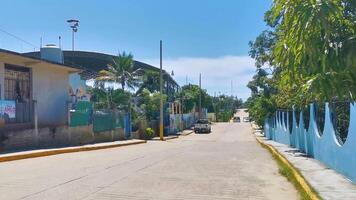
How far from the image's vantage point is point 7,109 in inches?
910

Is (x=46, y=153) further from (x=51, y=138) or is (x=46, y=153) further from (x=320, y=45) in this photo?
(x=320, y=45)

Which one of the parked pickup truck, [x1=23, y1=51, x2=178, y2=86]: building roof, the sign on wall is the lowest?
the parked pickup truck

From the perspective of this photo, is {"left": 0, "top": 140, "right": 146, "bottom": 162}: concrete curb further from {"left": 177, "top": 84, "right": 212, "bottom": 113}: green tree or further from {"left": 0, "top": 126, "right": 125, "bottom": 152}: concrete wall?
{"left": 177, "top": 84, "right": 212, "bottom": 113}: green tree

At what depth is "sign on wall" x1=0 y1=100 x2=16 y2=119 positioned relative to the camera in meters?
22.6

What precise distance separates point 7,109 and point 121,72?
38.0 metres

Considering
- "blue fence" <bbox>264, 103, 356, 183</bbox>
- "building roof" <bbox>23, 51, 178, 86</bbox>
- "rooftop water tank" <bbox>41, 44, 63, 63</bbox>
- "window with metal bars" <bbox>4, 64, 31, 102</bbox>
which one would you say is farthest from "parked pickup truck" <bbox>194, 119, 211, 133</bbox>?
"window with metal bars" <bbox>4, 64, 31, 102</bbox>

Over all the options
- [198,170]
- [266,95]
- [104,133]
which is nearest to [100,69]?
[266,95]

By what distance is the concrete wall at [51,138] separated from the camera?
871 inches

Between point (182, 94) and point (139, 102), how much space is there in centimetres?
2561

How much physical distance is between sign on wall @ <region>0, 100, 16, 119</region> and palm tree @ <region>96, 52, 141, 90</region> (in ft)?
114

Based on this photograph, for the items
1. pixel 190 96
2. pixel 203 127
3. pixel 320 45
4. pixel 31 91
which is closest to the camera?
pixel 320 45

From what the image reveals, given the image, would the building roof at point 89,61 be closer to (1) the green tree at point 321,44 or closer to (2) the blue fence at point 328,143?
(2) the blue fence at point 328,143

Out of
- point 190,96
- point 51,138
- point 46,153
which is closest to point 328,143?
point 46,153

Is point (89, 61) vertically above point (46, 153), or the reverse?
point (89, 61)
